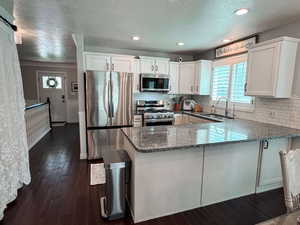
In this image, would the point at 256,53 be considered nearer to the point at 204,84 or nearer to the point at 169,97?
the point at 204,84

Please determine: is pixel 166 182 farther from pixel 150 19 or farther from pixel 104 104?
pixel 150 19

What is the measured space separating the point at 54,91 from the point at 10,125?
605cm

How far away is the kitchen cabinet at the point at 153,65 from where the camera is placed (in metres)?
4.21

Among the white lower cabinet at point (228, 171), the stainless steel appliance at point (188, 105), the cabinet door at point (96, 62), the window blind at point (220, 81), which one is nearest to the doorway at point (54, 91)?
the cabinet door at point (96, 62)

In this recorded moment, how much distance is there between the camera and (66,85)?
7.39 m

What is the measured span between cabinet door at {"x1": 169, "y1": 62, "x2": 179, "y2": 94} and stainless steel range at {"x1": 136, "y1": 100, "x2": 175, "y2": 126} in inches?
25.2

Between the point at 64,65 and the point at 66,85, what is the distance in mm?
852

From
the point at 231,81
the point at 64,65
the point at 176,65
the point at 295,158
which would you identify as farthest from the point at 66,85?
the point at 295,158

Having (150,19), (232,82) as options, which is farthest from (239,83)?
(150,19)

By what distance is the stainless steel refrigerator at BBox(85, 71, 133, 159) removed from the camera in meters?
3.36

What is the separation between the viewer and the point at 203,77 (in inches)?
169

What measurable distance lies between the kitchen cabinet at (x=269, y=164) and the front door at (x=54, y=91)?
755 centimetres

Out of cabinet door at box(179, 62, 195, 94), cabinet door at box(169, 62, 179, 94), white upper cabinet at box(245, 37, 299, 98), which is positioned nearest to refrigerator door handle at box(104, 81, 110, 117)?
cabinet door at box(169, 62, 179, 94)

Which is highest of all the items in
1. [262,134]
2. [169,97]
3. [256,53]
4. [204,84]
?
[256,53]
